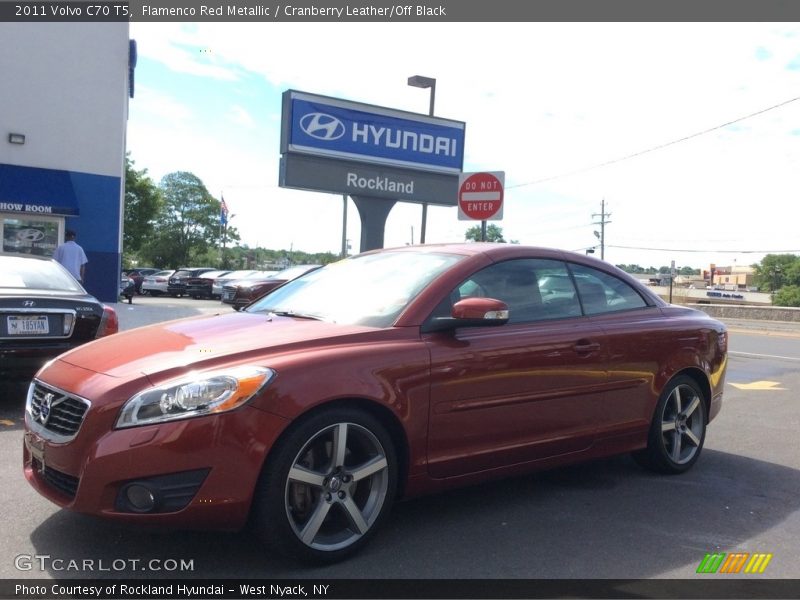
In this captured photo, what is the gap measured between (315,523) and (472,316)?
126cm

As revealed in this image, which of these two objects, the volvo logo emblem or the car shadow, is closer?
the car shadow

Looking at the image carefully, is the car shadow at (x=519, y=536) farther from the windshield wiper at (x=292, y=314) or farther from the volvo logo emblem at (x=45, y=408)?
the windshield wiper at (x=292, y=314)

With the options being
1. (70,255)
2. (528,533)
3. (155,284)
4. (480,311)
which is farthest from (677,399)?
(155,284)

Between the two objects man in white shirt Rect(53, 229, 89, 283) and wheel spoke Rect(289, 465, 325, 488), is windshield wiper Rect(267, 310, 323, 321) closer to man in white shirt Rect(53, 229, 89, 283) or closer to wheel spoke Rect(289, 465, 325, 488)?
wheel spoke Rect(289, 465, 325, 488)

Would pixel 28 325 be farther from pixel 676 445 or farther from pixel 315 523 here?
pixel 676 445

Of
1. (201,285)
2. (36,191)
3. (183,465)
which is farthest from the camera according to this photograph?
(201,285)

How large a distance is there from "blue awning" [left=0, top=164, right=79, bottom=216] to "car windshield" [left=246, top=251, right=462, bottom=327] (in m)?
15.5

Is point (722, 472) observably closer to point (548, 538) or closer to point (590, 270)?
point (590, 270)

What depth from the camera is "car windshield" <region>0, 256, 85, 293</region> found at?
6.83 meters

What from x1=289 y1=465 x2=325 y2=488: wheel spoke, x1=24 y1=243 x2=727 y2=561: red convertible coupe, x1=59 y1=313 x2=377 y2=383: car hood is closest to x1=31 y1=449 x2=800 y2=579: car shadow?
x1=24 y1=243 x2=727 y2=561: red convertible coupe

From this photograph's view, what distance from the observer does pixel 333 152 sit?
15.2 metres

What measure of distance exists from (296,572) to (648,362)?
273 cm

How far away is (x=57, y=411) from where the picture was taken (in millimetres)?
3523

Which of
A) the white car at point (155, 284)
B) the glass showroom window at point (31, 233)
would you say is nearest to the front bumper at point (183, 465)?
the glass showroom window at point (31, 233)
